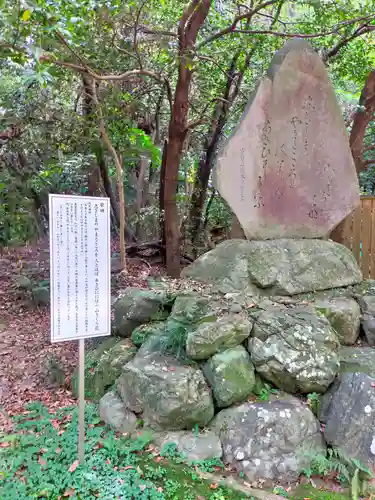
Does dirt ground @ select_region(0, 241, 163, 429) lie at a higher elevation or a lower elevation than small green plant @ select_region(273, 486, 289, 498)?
higher

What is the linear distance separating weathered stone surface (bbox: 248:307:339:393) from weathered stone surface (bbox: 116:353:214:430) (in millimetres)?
647

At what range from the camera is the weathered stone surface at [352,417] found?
10.9ft

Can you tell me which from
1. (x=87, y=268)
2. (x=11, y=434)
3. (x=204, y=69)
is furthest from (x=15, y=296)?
(x=204, y=69)

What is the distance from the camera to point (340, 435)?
11.3 ft

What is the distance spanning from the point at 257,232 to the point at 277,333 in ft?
4.74

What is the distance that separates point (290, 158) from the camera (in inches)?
200

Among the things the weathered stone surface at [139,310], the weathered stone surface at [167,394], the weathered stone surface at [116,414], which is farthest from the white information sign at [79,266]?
the weathered stone surface at [139,310]

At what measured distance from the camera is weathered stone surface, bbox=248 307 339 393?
378 cm

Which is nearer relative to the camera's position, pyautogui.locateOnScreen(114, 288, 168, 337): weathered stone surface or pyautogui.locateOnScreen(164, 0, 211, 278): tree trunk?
pyautogui.locateOnScreen(114, 288, 168, 337): weathered stone surface

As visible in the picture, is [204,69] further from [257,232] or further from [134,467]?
[134,467]

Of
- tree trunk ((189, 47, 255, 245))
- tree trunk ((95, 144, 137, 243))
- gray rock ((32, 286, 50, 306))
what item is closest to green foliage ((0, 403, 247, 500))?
gray rock ((32, 286, 50, 306))

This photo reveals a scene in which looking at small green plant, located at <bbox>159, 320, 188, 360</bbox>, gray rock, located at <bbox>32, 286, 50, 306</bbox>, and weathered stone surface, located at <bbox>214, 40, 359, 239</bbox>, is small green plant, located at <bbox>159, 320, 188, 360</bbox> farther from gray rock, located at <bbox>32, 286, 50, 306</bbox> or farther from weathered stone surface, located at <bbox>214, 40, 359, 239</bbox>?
gray rock, located at <bbox>32, 286, 50, 306</bbox>

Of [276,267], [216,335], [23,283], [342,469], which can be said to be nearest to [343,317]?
[276,267]

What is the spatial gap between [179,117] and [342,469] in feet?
16.9
